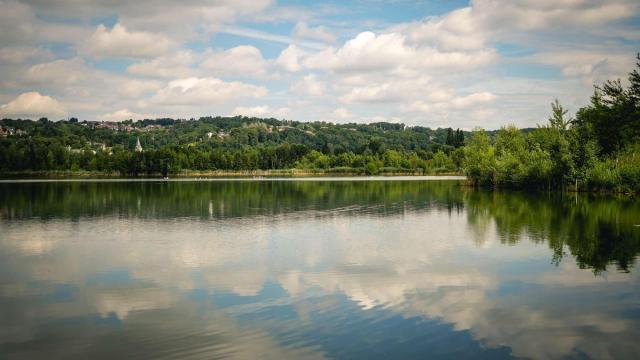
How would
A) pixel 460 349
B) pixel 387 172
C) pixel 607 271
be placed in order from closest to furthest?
pixel 460 349 → pixel 607 271 → pixel 387 172

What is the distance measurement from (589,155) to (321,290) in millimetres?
56046

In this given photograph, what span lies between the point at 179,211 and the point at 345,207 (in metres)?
14.7

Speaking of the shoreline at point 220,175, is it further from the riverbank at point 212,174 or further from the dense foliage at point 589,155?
the dense foliage at point 589,155

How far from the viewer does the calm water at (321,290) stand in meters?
12.6

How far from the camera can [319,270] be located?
68.8 feet

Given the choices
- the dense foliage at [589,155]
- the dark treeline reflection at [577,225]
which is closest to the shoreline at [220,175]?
the dense foliage at [589,155]

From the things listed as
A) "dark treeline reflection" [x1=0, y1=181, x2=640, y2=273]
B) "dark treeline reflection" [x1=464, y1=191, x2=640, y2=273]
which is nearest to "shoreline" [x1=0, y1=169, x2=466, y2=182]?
"dark treeline reflection" [x1=0, y1=181, x2=640, y2=273]

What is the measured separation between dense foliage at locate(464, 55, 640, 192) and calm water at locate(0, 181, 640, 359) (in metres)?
29.5

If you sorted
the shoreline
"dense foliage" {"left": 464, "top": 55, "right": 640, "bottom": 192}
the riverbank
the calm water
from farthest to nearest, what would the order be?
the riverbank, the shoreline, "dense foliage" {"left": 464, "top": 55, "right": 640, "bottom": 192}, the calm water

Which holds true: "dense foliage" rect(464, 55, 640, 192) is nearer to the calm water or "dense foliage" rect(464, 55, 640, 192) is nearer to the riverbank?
the calm water

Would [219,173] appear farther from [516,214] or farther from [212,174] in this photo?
[516,214]

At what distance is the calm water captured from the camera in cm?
1264

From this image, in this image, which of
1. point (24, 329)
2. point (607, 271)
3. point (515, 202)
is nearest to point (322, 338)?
point (24, 329)

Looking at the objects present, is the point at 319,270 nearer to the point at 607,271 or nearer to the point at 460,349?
the point at 460,349
